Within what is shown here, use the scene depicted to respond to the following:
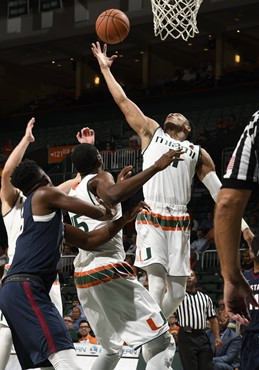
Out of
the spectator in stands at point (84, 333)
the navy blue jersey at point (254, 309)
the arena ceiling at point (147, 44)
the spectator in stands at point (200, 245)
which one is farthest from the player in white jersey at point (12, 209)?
the arena ceiling at point (147, 44)

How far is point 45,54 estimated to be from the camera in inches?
1078

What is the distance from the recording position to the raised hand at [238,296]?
297 cm

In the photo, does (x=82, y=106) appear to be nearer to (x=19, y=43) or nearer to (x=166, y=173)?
(x=19, y=43)

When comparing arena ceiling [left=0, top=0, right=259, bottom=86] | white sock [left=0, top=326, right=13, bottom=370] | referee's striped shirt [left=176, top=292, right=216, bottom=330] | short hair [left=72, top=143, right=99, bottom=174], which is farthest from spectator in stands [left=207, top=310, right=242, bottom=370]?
arena ceiling [left=0, top=0, right=259, bottom=86]

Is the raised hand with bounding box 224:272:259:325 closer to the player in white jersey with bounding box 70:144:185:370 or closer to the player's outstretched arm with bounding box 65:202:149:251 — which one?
the player in white jersey with bounding box 70:144:185:370

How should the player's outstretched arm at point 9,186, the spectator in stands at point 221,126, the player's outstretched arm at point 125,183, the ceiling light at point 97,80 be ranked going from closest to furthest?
the player's outstretched arm at point 125,183 → the player's outstretched arm at point 9,186 → the spectator in stands at point 221,126 → the ceiling light at point 97,80

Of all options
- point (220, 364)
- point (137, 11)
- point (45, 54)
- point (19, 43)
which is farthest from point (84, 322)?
point (45, 54)

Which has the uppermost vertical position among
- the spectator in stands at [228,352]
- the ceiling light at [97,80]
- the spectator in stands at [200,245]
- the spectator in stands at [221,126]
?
the ceiling light at [97,80]

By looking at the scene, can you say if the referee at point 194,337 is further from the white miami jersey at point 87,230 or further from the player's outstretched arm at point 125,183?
the player's outstretched arm at point 125,183

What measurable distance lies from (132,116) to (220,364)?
4464 mm

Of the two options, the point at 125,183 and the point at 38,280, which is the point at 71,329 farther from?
the point at 38,280

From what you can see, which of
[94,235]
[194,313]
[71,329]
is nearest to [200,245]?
[71,329]

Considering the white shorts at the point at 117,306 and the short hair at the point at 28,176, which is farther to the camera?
the white shorts at the point at 117,306

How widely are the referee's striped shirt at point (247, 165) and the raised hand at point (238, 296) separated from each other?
0.36 m
